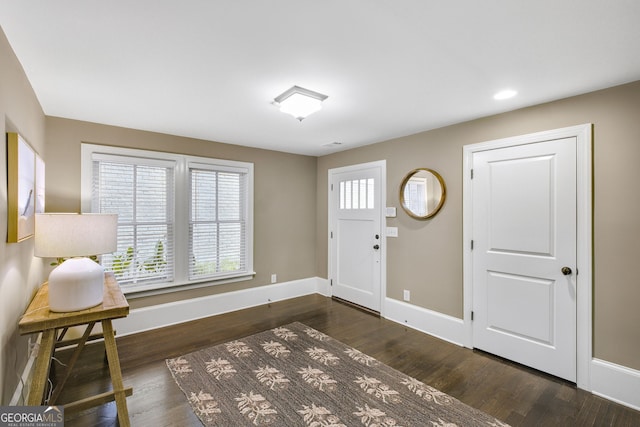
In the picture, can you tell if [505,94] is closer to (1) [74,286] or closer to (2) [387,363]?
(2) [387,363]

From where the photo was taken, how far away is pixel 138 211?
10.8ft

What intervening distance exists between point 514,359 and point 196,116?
3.84 m

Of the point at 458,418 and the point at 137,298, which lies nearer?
the point at 458,418

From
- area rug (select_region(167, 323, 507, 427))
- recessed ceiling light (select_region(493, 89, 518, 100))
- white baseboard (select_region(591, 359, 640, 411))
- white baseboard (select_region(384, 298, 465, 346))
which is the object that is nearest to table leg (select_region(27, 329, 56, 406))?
area rug (select_region(167, 323, 507, 427))

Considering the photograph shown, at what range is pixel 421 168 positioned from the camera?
134 inches

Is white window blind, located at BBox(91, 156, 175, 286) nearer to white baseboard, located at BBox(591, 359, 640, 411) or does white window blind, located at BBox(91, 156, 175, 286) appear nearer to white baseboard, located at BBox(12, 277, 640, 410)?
white baseboard, located at BBox(12, 277, 640, 410)

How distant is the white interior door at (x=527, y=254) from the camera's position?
2.35 meters

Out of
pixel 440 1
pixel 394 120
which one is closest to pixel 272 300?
pixel 394 120

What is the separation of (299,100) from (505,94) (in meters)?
1.66

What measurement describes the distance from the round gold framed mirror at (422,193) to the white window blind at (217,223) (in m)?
2.26

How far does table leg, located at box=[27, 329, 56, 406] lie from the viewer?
4.97 feet

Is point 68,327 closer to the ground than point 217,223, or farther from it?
closer to the ground

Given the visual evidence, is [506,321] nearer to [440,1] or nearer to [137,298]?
[440,1]

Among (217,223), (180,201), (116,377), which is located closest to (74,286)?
(116,377)
